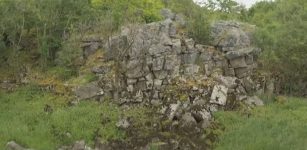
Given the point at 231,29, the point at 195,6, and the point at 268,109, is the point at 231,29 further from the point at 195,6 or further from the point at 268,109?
the point at 268,109

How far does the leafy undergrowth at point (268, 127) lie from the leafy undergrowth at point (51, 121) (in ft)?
13.7

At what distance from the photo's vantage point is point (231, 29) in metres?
28.1

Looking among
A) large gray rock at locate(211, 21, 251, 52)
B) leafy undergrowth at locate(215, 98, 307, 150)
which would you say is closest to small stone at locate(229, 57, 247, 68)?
large gray rock at locate(211, 21, 251, 52)

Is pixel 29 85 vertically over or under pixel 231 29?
under

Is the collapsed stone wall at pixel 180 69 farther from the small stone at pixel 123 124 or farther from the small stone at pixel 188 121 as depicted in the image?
the small stone at pixel 123 124

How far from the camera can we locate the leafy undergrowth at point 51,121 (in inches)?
860

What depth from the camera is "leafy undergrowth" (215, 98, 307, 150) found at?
21.2 meters

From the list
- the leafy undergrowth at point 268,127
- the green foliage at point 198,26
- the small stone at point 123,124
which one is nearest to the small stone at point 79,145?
the small stone at point 123,124

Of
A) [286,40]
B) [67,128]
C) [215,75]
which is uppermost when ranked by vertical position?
[286,40]

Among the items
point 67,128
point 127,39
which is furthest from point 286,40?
point 67,128

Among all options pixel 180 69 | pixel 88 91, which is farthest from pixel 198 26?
pixel 88 91

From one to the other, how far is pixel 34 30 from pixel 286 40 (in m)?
12.1

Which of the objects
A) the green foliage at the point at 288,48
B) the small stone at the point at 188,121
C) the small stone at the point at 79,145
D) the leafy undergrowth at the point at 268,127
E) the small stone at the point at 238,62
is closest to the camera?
the leafy undergrowth at the point at 268,127

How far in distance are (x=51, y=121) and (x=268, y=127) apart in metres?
8.38
